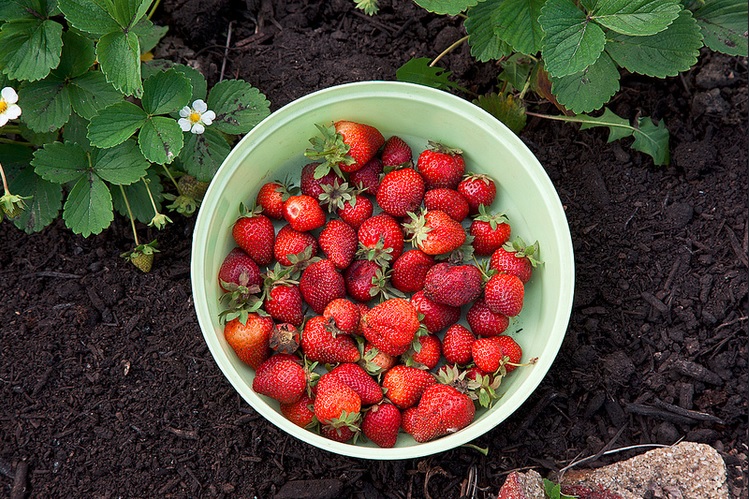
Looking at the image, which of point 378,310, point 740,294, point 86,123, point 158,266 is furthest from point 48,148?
point 740,294

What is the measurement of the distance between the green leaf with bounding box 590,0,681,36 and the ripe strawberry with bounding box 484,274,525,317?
0.49 m

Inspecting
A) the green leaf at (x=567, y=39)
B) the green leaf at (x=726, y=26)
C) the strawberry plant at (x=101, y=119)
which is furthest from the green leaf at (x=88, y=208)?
the green leaf at (x=726, y=26)

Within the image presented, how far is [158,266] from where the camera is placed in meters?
1.62

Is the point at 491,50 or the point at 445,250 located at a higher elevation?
the point at 491,50

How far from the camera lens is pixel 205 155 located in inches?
59.2

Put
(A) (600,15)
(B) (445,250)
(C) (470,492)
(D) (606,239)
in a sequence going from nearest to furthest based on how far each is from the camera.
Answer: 1. (A) (600,15)
2. (B) (445,250)
3. (C) (470,492)
4. (D) (606,239)

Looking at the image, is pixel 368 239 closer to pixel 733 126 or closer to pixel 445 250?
pixel 445 250

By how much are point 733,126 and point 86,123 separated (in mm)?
1455

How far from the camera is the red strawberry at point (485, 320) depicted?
1.42 meters

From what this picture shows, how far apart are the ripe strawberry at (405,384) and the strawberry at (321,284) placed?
189mm

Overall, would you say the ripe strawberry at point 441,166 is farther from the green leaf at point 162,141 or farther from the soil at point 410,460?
the green leaf at point 162,141

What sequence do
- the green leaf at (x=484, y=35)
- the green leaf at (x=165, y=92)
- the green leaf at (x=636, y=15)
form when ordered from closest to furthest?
the green leaf at (x=636, y=15)
the green leaf at (x=165, y=92)
the green leaf at (x=484, y=35)

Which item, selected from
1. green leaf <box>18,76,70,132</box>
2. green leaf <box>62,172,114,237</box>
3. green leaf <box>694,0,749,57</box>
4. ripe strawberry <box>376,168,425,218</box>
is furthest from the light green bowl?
green leaf <box>694,0,749,57</box>

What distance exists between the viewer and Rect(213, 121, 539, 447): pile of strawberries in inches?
52.9
